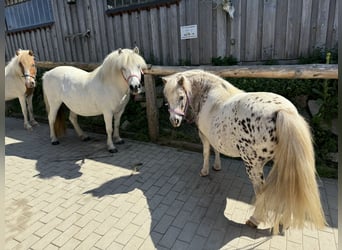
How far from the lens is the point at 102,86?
12.7 ft

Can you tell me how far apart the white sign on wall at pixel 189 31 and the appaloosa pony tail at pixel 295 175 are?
11.2 feet

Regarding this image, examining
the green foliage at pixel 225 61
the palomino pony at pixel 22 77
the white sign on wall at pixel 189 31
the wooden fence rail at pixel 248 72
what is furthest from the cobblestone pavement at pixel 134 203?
the white sign on wall at pixel 189 31

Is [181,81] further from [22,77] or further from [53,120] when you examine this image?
[22,77]

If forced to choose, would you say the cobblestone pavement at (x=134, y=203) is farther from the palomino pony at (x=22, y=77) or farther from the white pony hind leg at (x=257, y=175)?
the palomino pony at (x=22, y=77)

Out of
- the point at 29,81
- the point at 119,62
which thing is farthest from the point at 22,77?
the point at 119,62

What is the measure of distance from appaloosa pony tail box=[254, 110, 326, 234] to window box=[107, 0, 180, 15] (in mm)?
3909

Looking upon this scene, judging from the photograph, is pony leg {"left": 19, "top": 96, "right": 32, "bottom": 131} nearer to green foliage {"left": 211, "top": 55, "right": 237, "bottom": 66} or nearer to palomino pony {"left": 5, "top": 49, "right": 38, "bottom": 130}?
palomino pony {"left": 5, "top": 49, "right": 38, "bottom": 130}

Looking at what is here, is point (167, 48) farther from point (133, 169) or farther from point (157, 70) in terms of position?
point (133, 169)

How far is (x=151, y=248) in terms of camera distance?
7.22ft

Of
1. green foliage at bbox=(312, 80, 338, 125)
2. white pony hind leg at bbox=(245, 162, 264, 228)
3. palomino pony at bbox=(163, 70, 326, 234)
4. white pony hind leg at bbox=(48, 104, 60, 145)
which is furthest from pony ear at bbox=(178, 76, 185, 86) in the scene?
white pony hind leg at bbox=(48, 104, 60, 145)

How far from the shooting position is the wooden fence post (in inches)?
165

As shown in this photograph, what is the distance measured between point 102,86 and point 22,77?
2233 mm

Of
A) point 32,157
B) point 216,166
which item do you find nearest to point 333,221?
point 216,166

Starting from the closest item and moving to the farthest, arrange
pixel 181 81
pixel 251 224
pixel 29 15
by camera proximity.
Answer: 1. pixel 251 224
2. pixel 181 81
3. pixel 29 15
